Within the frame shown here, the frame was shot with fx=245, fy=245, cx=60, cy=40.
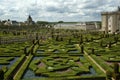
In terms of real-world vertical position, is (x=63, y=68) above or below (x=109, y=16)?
below

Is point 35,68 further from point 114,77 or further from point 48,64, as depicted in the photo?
point 114,77

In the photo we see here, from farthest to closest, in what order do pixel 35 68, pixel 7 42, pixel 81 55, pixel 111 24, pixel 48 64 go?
1. pixel 111 24
2. pixel 7 42
3. pixel 81 55
4. pixel 48 64
5. pixel 35 68

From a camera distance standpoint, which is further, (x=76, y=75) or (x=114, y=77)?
(x=76, y=75)

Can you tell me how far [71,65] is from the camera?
22.8 meters

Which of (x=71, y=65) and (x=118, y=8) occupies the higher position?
(x=118, y=8)

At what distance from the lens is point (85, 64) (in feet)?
76.5

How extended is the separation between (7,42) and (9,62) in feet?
63.7

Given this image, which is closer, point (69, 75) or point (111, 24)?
point (69, 75)

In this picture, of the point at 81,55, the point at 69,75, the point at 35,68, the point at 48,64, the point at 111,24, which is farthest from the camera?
the point at 111,24

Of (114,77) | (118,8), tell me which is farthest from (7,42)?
(118,8)

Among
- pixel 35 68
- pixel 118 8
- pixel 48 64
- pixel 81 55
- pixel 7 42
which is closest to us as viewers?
pixel 35 68

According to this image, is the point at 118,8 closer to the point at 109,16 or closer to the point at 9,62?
the point at 109,16

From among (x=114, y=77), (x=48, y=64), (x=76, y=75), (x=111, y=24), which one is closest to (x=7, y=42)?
(x=48, y=64)

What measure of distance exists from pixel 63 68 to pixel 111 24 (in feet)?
211
